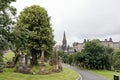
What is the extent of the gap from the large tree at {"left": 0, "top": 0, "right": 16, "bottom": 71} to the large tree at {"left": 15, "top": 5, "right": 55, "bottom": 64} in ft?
68.9

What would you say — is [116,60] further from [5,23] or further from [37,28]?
[5,23]

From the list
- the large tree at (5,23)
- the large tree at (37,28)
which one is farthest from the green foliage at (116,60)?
the large tree at (5,23)

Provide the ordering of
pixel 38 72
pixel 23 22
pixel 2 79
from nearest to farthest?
pixel 2 79 → pixel 38 72 → pixel 23 22

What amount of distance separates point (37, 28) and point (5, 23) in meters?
23.5

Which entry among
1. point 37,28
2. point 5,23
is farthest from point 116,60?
point 5,23

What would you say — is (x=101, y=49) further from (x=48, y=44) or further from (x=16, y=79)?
(x=16, y=79)

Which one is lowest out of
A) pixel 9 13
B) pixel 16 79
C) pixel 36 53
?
pixel 16 79

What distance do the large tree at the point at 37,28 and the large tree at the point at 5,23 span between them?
20988 mm

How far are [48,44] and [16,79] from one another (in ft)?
57.8

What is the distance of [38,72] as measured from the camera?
4006cm

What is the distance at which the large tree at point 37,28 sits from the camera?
46625 mm

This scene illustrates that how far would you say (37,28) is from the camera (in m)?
47.1

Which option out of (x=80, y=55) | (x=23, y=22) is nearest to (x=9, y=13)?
(x=23, y=22)

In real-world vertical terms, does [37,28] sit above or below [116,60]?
above
